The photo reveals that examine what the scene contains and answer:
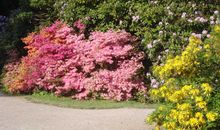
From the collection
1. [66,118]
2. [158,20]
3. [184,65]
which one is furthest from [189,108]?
[158,20]

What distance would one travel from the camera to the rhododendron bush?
11.0m

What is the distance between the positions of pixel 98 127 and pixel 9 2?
403 inches

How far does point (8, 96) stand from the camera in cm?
1170

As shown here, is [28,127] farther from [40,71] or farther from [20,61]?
[20,61]

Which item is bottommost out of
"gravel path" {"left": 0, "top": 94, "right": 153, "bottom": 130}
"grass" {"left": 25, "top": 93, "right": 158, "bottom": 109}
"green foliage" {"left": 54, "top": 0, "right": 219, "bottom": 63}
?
"gravel path" {"left": 0, "top": 94, "right": 153, "bottom": 130}

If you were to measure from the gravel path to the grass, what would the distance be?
0.31 m

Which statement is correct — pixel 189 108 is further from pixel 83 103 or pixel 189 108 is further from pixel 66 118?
pixel 83 103

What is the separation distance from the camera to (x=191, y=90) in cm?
664

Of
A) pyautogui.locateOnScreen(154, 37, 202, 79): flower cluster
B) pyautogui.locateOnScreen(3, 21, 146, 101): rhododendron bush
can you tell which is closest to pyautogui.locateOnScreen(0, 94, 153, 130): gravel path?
pyautogui.locateOnScreen(154, 37, 202, 79): flower cluster

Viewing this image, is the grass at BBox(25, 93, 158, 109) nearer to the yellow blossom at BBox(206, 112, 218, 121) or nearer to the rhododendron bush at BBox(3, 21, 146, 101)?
the rhododendron bush at BBox(3, 21, 146, 101)

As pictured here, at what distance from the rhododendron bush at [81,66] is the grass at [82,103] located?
0.26m

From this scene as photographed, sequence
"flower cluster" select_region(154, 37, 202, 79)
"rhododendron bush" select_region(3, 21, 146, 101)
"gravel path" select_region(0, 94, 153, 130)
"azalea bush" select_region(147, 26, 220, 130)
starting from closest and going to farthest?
"azalea bush" select_region(147, 26, 220, 130)
"flower cluster" select_region(154, 37, 202, 79)
"gravel path" select_region(0, 94, 153, 130)
"rhododendron bush" select_region(3, 21, 146, 101)

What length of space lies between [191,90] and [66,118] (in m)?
2.86

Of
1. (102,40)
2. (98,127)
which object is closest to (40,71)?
(102,40)
